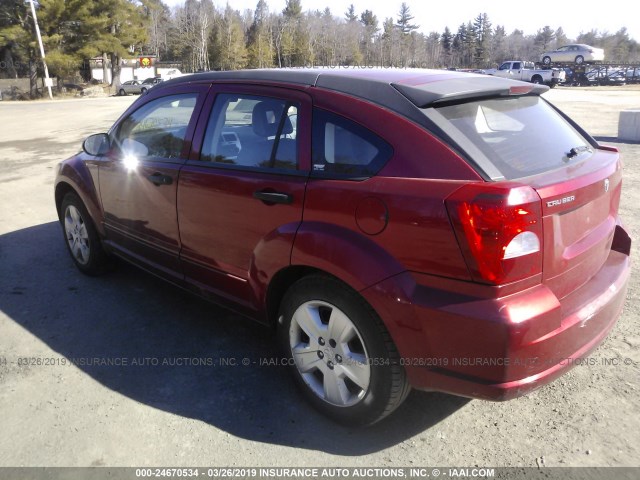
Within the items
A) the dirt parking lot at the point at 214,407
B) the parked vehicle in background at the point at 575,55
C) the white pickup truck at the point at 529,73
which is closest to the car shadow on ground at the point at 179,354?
the dirt parking lot at the point at 214,407

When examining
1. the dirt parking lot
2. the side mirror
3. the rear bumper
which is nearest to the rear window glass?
the rear bumper

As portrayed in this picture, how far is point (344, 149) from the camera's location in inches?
105

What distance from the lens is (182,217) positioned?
352 centimetres

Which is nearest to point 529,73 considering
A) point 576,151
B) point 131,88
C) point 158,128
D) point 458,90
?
point 131,88

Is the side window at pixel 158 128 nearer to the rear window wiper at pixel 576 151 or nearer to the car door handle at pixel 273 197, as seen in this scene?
the car door handle at pixel 273 197

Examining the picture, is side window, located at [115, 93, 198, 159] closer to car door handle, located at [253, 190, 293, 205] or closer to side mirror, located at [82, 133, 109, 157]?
side mirror, located at [82, 133, 109, 157]

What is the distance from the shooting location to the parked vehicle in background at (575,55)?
162 ft

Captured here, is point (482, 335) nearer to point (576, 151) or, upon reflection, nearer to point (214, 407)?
point (576, 151)

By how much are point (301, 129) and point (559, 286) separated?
151 cm

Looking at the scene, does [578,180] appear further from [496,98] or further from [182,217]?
[182,217]

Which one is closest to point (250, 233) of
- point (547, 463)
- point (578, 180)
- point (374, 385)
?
point (374, 385)

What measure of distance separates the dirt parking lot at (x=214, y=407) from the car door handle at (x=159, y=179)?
3.53 feet

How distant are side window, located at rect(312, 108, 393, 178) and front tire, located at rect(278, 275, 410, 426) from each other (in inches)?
21.8

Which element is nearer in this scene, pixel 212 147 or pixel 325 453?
pixel 325 453
